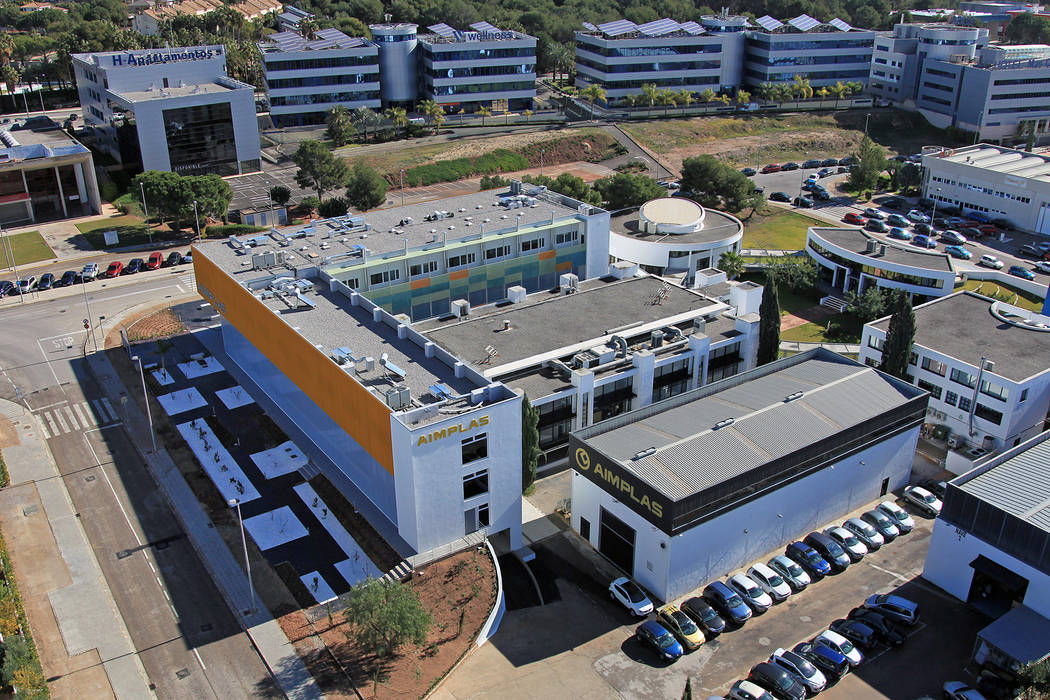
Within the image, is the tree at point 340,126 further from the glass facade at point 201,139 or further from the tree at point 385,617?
the tree at point 385,617

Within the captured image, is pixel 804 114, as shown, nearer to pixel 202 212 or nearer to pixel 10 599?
pixel 202 212

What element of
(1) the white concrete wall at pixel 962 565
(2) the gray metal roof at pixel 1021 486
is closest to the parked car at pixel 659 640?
(1) the white concrete wall at pixel 962 565

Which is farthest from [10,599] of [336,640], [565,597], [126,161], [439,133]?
[439,133]

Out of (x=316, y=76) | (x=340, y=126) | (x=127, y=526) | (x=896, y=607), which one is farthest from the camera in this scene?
(x=316, y=76)

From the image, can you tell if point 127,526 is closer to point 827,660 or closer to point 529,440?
point 529,440

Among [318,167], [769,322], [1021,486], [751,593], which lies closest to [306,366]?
[751,593]

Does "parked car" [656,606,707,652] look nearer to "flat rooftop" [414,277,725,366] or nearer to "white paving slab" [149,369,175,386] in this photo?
"flat rooftop" [414,277,725,366]

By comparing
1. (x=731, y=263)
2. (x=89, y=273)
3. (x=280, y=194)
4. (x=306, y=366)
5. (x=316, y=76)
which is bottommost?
(x=89, y=273)
